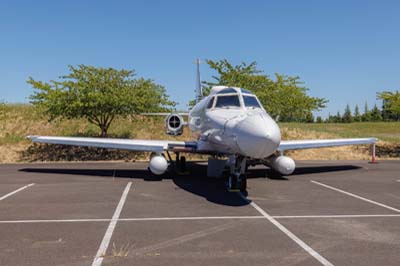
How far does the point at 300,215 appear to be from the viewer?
782 centimetres

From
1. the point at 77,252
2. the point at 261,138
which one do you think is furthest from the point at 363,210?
the point at 77,252

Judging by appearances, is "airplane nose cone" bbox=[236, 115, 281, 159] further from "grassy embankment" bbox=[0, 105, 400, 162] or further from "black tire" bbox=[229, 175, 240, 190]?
"grassy embankment" bbox=[0, 105, 400, 162]

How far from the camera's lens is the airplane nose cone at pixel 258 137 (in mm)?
8305

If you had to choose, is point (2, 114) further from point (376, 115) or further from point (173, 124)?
point (376, 115)

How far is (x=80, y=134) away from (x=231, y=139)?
22.1m

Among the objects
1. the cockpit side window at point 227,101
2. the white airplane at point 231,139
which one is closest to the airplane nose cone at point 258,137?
the white airplane at point 231,139

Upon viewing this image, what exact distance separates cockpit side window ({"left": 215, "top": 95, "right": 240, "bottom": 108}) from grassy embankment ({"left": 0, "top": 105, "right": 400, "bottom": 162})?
45.9ft

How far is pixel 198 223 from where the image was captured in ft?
23.1

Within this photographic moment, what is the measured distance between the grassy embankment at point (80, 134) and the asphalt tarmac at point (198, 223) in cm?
1271

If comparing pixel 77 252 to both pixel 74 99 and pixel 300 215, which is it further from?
pixel 74 99

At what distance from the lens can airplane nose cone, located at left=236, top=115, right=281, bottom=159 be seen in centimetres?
830

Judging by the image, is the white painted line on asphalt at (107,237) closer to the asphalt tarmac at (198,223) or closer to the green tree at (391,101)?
the asphalt tarmac at (198,223)

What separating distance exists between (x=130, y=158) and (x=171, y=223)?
59.1 feet

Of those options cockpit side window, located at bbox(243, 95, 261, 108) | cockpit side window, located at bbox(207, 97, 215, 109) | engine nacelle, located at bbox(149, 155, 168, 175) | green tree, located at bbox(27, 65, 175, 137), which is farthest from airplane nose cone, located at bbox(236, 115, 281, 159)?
green tree, located at bbox(27, 65, 175, 137)
